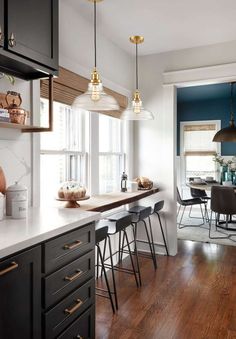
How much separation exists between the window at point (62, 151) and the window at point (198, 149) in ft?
15.9

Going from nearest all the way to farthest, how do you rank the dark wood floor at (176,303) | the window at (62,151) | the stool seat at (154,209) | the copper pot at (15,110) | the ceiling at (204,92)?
the copper pot at (15,110) → the dark wood floor at (176,303) → the window at (62,151) → the stool seat at (154,209) → the ceiling at (204,92)

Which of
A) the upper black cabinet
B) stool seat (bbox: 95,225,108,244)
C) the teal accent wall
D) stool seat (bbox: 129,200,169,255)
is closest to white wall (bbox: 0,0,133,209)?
the upper black cabinet

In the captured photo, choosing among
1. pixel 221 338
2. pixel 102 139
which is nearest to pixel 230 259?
pixel 221 338

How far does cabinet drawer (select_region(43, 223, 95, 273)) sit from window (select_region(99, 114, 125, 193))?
173cm

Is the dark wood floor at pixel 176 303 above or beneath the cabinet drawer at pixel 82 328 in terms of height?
beneath

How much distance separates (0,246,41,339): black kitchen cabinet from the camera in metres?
1.24

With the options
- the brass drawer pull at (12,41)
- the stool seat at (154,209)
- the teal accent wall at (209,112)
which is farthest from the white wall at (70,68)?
the teal accent wall at (209,112)

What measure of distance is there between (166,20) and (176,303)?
110 inches

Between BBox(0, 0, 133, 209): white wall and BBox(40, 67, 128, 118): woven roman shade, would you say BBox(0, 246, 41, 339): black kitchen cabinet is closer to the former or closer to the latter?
BBox(0, 0, 133, 209): white wall

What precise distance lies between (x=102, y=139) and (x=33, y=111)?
4.61 feet

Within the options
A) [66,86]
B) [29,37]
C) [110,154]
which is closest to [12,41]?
[29,37]

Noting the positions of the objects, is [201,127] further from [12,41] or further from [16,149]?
[12,41]

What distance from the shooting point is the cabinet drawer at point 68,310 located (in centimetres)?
154

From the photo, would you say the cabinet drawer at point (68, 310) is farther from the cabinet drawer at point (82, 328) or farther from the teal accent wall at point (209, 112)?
the teal accent wall at point (209, 112)
